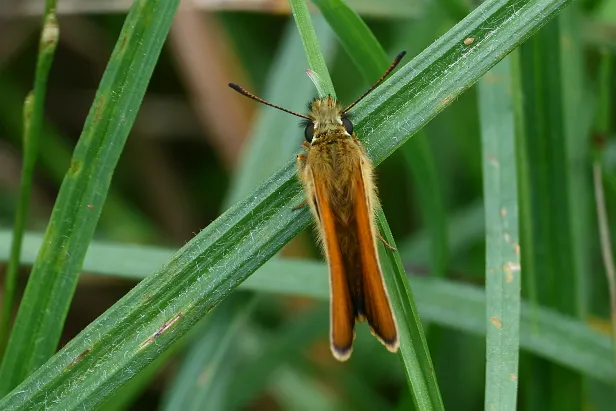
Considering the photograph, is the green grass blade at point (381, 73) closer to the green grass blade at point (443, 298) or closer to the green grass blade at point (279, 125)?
the green grass blade at point (443, 298)

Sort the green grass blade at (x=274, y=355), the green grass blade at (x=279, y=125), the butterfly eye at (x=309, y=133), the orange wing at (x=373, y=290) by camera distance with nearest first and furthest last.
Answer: the orange wing at (x=373, y=290), the butterfly eye at (x=309, y=133), the green grass blade at (x=279, y=125), the green grass blade at (x=274, y=355)

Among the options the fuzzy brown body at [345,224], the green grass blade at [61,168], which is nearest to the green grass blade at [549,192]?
the fuzzy brown body at [345,224]

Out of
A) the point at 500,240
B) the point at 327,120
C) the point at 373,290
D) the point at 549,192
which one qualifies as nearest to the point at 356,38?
the point at 327,120

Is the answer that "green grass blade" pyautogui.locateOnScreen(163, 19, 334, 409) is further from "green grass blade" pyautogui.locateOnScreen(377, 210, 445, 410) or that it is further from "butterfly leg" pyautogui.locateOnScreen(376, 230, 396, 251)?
"green grass blade" pyautogui.locateOnScreen(377, 210, 445, 410)

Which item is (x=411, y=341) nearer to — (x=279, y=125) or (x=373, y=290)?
(x=373, y=290)

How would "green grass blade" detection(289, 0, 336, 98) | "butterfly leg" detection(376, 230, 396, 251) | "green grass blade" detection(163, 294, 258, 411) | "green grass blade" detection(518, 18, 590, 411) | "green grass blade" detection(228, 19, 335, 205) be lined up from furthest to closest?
"green grass blade" detection(228, 19, 335, 205)
"green grass blade" detection(163, 294, 258, 411)
"green grass blade" detection(518, 18, 590, 411)
"green grass blade" detection(289, 0, 336, 98)
"butterfly leg" detection(376, 230, 396, 251)

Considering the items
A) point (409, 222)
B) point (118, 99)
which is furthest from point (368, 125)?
point (409, 222)

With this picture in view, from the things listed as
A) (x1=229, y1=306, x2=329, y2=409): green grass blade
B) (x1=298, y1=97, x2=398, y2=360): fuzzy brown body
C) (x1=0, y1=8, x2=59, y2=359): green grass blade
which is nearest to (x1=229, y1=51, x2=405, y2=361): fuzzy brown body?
(x1=298, y1=97, x2=398, y2=360): fuzzy brown body
